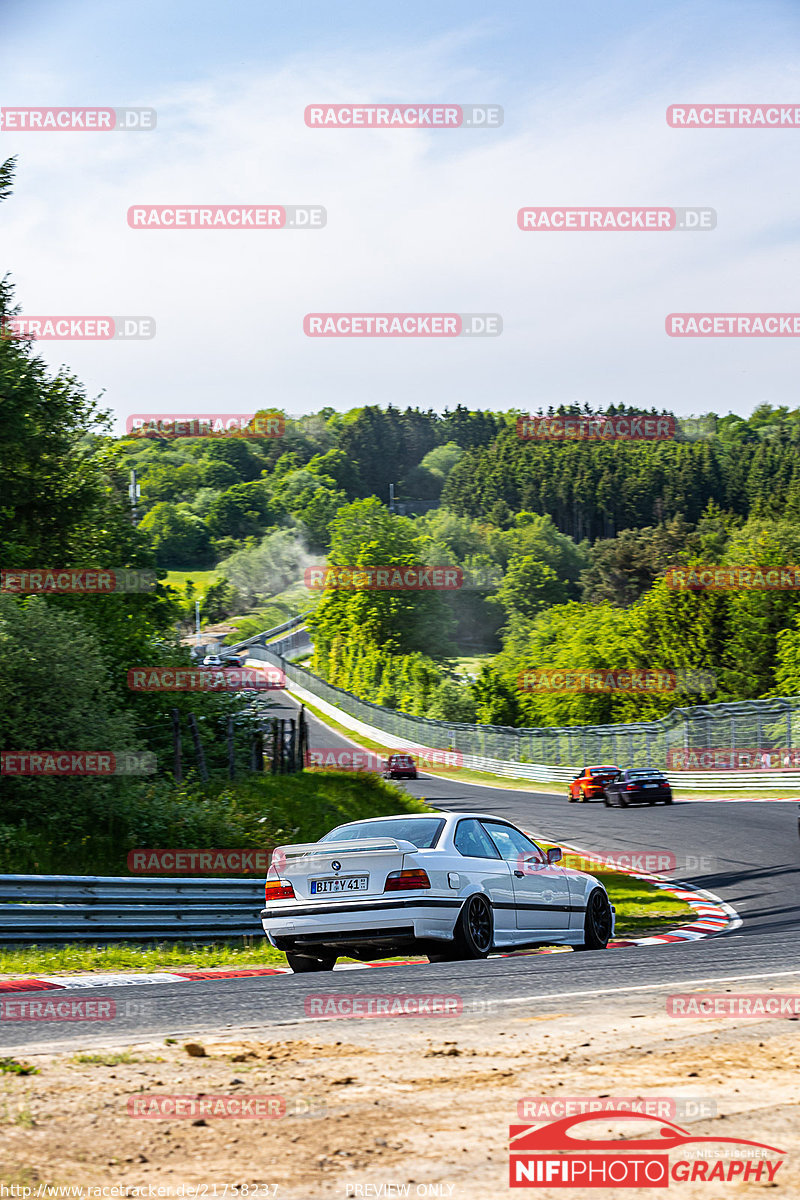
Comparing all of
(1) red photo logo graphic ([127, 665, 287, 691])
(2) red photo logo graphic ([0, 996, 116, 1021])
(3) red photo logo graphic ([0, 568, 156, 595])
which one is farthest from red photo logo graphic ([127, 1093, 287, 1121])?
(1) red photo logo graphic ([127, 665, 287, 691])

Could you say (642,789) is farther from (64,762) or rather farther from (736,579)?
(736,579)

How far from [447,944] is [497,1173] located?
5.78 metres

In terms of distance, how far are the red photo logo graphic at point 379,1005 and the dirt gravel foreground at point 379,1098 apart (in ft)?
0.97

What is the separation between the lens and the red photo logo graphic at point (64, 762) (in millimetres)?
16109

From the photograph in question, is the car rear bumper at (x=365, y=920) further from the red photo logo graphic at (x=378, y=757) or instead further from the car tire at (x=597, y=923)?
the red photo logo graphic at (x=378, y=757)

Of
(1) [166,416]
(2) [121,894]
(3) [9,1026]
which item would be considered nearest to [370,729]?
(1) [166,416]

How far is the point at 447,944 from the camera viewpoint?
9.61 meters

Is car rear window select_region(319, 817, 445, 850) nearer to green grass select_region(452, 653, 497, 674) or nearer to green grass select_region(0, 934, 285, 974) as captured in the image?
green grass select_region(0, 934, 285, 974)

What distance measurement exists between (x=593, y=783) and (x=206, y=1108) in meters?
35.8

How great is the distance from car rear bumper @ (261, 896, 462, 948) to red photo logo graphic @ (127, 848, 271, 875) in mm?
6750

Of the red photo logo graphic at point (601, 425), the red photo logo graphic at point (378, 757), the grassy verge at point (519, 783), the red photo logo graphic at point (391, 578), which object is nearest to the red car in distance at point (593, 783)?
the grassy verge at point (519, 783)

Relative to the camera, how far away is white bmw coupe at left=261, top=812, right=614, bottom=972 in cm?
943

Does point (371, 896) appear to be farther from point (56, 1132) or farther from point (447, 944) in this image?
point (56, 1132)

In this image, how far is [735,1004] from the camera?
278 inches
